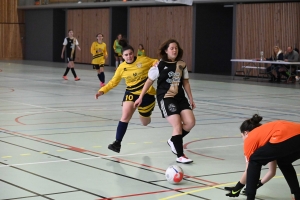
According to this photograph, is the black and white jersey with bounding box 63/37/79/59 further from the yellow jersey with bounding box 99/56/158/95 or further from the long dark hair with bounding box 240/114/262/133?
the long dark hair with bounding box 240/114/262/133

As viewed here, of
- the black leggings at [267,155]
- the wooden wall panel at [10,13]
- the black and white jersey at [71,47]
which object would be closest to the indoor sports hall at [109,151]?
the black leggings at [267,155]

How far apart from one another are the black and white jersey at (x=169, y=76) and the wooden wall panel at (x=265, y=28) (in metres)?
18.8

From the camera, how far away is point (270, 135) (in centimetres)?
571

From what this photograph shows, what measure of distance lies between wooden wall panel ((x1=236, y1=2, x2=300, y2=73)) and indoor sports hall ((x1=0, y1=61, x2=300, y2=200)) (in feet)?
30.7

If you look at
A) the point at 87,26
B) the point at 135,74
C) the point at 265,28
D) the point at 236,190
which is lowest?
the point at 236,190

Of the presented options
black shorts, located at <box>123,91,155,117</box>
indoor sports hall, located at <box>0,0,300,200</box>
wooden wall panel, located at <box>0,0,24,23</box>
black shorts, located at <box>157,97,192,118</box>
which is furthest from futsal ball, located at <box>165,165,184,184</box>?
wooden wall panel, located at <box>0,0,24,23</box>

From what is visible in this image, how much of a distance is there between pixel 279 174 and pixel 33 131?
5033 millimetres

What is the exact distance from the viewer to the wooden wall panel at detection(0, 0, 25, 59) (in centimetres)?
4381

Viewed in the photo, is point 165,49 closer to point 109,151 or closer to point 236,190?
point 109,151

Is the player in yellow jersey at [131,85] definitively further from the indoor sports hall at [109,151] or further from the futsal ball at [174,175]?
the futsal ball at [174,175]

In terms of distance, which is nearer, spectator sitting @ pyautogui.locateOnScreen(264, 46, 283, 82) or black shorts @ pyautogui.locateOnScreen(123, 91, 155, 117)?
black shorts @ pyautogui.locateOnScreen(123, 91, 155, 117)

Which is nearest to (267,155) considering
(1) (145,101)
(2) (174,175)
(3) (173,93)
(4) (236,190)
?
(4) (236,190)

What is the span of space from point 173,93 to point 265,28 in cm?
2000

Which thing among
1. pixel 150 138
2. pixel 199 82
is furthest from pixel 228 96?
pixel 150 138
